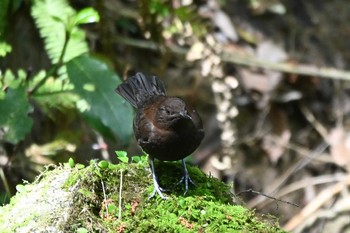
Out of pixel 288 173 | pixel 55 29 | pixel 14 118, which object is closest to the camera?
pixel 14 118

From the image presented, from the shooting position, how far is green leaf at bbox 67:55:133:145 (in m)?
4.33

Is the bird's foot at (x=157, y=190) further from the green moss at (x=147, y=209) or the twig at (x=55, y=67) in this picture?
the twig at (x=55, y=67)

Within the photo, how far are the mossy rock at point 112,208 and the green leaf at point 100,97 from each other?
47.2 inches

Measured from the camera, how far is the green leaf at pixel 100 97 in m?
4.33

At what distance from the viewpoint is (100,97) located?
4.39 metres

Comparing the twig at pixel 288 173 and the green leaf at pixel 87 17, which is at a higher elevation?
the green leaf at pixel 87 17

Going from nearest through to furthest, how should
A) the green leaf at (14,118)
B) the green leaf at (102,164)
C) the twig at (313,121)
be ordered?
1. the green leaf at (102,164)
2. the green leaf at (14,118)
3. the twig at (313,121)

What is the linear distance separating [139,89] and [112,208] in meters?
1.34

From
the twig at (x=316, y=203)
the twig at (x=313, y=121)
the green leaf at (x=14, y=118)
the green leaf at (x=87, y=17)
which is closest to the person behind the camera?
the green leaf at (x=87, y=17)

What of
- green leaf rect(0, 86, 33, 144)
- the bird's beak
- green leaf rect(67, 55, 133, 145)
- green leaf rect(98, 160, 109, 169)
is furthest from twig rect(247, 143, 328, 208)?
green leaf rect(98, 160, 109, 169)

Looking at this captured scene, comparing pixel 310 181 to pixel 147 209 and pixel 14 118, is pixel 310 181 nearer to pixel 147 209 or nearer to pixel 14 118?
pixel 14 118

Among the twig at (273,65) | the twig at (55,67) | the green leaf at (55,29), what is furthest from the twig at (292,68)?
the twig at (55,67)

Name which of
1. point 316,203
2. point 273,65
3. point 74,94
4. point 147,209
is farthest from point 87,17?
point 316,203

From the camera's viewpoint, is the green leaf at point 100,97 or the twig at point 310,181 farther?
the twig at point 310,181
